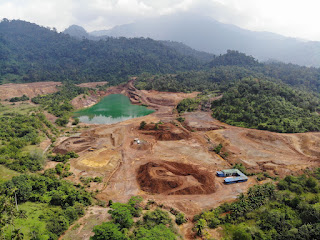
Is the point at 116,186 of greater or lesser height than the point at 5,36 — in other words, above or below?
below

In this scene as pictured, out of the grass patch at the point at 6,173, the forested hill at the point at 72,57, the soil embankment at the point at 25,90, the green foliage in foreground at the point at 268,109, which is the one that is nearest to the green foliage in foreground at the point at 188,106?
the green foliage in foreground at the point at 268,109

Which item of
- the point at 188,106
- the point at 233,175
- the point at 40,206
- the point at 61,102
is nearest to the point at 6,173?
the point at 40,206

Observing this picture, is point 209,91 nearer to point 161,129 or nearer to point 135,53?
point 161,129

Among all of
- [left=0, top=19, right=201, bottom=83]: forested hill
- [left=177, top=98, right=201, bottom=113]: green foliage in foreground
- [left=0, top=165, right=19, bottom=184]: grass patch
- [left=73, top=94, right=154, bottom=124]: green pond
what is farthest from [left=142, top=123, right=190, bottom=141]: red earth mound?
[left=0, top=19, right=201, bottom=83]: forested hill

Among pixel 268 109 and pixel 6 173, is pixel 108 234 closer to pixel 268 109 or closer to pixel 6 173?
pixel 6 173

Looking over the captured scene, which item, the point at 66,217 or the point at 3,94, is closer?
the point at 66,217

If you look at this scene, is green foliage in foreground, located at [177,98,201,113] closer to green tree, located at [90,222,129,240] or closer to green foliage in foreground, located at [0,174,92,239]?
green foliage in foreground, located at [0,174,92,239]

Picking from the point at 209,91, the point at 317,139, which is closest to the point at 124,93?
the point at 209,91

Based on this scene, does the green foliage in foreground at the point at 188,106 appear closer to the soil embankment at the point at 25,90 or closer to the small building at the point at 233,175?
the small building at the point at 233,175
